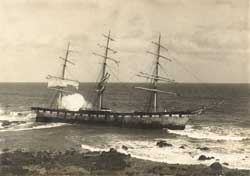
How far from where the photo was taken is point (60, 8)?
26.8m

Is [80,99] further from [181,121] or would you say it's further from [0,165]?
[0,165]

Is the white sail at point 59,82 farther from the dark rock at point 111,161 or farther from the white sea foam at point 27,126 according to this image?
the dark rock at point 111,161

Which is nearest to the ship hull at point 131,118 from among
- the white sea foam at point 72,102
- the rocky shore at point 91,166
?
the white sea foam at point 72,102

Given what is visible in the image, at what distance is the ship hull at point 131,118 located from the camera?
4006 centimetres

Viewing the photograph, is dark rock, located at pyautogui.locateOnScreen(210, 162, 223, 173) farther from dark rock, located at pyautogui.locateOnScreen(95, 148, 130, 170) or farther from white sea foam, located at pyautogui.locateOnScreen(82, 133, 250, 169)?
dark rock, located at pyautogui.locateOnScreen(95, 148, 130, 170)

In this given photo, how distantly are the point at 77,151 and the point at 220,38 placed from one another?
11.5 m

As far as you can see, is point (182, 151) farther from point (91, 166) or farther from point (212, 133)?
point (212, 133)

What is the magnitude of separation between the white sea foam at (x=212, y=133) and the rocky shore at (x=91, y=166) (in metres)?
11.7

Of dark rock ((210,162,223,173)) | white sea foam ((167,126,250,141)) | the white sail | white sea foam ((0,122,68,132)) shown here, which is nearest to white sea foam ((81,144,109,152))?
dark rock ((210,162,223,173))

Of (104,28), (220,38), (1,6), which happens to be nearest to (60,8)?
(1,6)

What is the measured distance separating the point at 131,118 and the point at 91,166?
59.2 feet

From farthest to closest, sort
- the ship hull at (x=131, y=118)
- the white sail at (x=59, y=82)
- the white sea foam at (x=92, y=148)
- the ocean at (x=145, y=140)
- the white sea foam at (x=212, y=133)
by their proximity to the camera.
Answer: the white sail at (x=59, y=82)
the ship hull at (x=131, y=118)
the white sea foam at (x=212, y=133)
the white sea foam at (x=92, y=148)
the ocean at (x=145, y=140)

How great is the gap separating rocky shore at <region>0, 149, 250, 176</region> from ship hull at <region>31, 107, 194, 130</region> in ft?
48.1

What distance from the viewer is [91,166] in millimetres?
22797
